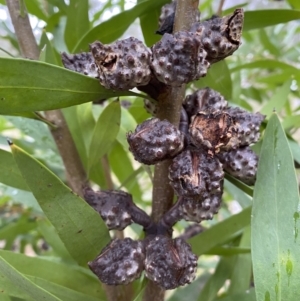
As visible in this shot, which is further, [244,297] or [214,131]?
[244,297]

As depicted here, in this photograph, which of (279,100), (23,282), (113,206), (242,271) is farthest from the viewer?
(279,100)

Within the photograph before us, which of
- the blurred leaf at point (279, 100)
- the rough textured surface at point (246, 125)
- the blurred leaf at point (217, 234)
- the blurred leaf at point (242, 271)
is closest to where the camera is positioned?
the rough textured surface at point (246, 125)

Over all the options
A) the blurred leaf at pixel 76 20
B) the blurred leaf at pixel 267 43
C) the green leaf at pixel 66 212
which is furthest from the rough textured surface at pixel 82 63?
the blurred leaf at pixel 267 43

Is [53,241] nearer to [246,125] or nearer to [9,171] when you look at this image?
[9,171]

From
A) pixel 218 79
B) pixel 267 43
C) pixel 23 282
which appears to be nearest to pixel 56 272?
pixel 23 282

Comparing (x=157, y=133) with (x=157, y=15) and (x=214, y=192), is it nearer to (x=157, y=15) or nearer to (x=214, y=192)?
(x=214, y=192)

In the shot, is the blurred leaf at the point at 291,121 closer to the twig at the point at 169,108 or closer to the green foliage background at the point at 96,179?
the green foliage background at the point at 96,179

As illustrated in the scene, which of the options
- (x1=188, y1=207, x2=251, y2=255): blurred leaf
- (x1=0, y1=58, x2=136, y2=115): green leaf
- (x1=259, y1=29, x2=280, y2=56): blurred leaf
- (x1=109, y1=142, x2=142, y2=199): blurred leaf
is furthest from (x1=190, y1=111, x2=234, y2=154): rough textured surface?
(x1=259, y1=29, x2=280, y2=56): blurred leaf
